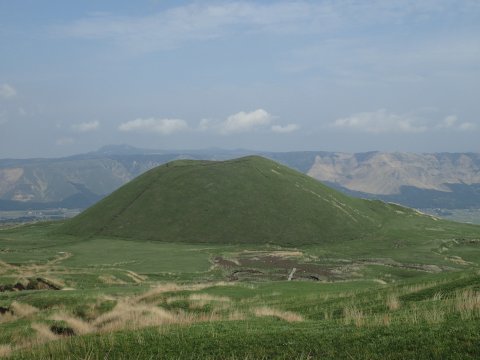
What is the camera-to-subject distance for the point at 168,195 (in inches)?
6629

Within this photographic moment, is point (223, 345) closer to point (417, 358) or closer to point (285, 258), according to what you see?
point (417, 358)

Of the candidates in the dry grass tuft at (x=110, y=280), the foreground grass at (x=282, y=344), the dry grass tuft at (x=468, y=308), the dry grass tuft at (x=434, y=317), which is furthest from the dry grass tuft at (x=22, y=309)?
the dry grass tuft at (x=468, y=308)

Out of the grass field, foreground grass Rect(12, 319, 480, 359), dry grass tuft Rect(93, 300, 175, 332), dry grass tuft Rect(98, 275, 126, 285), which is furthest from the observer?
dry grass tuft Rect(98, 275, 126, 285)

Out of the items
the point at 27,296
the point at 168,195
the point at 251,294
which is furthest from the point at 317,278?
the point at 168,195

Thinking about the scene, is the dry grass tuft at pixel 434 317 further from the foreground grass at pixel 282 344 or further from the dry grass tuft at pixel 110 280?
the dry grass tuft at pixel 110 280

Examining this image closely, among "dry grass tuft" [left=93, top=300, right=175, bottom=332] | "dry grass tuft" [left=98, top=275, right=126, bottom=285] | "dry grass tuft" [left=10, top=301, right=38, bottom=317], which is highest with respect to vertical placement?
"dry grass tuft" [left=93, top=300, right=175, bottom=332]

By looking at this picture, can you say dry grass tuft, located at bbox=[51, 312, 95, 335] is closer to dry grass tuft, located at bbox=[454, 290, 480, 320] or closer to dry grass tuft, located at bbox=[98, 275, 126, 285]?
dry grass tuft, located at bbox=[454, 290, 480, 320]

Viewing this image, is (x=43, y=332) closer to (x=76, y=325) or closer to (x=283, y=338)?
(x=76, y=325)

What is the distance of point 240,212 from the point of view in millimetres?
155625

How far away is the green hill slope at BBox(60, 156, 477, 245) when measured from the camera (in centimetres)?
14238

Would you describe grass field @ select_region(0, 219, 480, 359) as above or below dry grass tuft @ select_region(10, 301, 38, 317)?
above

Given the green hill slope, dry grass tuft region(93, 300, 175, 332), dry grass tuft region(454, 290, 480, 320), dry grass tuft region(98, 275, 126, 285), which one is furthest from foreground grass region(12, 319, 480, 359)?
the green hill slope

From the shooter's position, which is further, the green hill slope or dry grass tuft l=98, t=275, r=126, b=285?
the green hill slope

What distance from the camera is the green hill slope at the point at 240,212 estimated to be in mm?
142375
